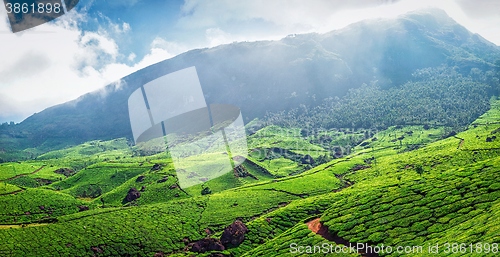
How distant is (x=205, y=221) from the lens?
255ft

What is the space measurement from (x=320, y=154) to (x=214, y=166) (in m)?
79.3

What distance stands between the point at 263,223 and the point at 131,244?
2784 centimetres

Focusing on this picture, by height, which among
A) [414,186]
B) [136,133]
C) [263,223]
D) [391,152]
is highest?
[136,133]

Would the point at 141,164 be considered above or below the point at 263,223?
above

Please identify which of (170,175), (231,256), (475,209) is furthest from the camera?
(170,175)

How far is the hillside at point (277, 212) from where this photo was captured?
41.8 meters

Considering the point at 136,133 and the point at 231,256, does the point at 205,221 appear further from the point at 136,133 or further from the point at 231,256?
the point at 136,133

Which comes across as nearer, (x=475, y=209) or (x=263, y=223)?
(x=475, y=209)

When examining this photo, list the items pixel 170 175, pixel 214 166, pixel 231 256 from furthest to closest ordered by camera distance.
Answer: pixel 214 166 → pixel 170 175 → pixel 231 256

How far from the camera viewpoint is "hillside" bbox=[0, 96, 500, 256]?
41.8 m

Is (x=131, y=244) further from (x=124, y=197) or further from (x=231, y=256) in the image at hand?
(x=124, y=197)

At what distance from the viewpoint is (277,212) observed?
7481 cm

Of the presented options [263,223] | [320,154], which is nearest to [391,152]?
[320,154]

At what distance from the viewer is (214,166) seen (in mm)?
126312
